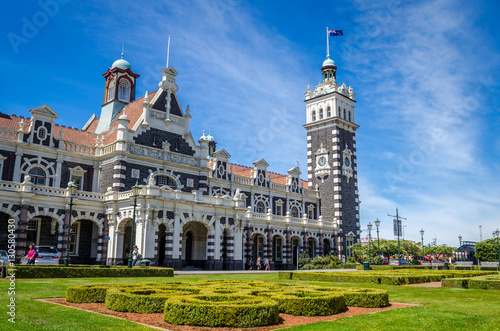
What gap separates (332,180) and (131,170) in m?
34.1

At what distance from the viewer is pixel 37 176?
41094 mm

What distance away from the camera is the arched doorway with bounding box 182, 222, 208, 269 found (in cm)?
4388

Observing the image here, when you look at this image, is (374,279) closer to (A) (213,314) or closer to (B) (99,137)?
(A) (213,314)

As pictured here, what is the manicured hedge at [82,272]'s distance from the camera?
914 inches

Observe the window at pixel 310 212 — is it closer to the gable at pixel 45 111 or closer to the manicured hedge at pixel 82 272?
the gable at pixel 45 111

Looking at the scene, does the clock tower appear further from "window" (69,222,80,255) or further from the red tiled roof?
"window" (69,222,80,255)

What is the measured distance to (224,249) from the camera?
44.7 meters

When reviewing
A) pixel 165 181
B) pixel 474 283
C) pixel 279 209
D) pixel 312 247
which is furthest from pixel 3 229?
pixel 312 247

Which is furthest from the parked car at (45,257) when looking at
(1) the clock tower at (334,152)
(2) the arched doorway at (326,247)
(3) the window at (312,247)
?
(1) the clock tower at (334,152)

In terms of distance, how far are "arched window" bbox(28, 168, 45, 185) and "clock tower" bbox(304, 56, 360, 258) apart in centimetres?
4049

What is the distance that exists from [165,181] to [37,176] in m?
12.5

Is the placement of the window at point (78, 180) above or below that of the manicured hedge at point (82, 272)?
above

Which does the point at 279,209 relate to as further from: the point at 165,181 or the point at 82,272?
the point at 82,272

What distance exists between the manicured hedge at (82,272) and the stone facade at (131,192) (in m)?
5.31
